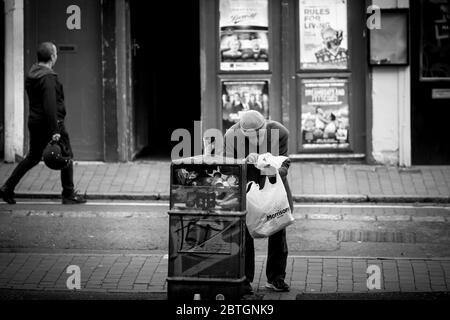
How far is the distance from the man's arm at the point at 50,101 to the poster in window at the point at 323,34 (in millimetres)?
4052

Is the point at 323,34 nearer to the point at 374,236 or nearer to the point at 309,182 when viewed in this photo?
the point at 309,182

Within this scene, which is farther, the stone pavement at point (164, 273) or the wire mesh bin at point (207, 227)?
the stone pavement at point (164, 273)

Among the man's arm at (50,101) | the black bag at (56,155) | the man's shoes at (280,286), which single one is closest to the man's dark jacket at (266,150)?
the man's shoes at (280,286)

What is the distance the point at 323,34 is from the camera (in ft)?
45.2

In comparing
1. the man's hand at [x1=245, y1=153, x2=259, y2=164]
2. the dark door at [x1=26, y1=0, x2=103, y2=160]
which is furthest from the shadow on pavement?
the dark door at [x1=26, y1=0, x2=103, y2=160]

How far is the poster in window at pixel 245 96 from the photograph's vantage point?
1384 centimetres

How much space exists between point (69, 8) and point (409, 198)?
18.2 feet

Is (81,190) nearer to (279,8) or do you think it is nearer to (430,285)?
(279,8)

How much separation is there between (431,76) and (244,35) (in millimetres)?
2713

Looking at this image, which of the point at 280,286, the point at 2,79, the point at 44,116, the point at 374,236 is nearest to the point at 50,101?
the point at 44,116

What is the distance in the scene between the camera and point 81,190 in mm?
12359

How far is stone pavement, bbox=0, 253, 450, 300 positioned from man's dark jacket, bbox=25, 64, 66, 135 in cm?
247

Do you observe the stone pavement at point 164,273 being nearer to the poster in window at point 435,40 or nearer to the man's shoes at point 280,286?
the man's shoes at point 280,286

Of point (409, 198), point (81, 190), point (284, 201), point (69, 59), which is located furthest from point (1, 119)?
point (284, 201)
